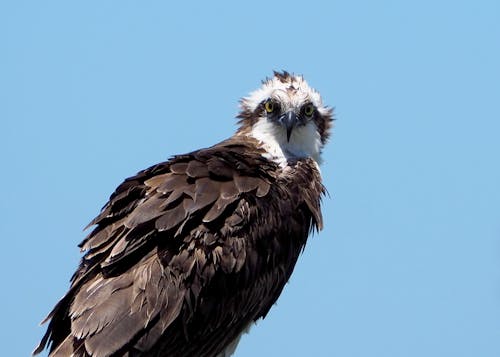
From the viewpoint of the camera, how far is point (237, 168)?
39.8ft

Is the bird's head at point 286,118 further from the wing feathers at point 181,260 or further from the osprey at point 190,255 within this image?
the wing feathers at point 181,260

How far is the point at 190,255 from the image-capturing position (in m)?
11.4

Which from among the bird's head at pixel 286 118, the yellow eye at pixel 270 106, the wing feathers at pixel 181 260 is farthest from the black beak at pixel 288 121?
the wing feathers at pixel 181 260

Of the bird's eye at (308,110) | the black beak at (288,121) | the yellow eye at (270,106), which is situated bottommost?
the black beak at (288,121)

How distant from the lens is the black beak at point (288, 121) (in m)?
13.0

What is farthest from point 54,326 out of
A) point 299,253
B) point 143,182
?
point 299,253

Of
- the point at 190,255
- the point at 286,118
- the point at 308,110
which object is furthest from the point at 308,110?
the point at 190,255

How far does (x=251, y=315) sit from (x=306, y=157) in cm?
182

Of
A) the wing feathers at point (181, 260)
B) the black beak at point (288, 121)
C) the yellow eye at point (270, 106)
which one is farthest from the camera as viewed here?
the yellow eye at point (270, 106)

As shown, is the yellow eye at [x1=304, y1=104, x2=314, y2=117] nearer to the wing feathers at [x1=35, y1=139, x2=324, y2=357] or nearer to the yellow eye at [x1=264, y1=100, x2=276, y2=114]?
the yellow eye at [x1=264, y1=100, x2=276, y2=114]

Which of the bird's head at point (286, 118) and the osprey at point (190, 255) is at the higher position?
the bird's head at point (286, 118)

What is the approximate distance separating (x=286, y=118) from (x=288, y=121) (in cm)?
5

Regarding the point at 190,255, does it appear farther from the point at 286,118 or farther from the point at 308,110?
the point at 308,110

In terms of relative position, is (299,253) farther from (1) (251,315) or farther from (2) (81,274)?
(2) (81,274)
